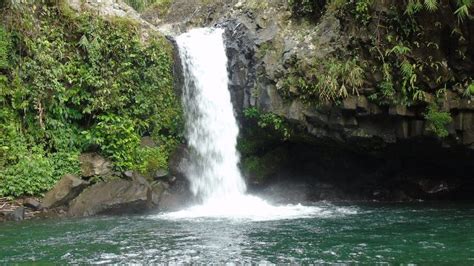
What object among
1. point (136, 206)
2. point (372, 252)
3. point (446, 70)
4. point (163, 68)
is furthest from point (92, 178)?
point (446, 70)

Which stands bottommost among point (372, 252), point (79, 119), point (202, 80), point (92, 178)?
point (372, 252)

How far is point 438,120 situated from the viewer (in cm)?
1227

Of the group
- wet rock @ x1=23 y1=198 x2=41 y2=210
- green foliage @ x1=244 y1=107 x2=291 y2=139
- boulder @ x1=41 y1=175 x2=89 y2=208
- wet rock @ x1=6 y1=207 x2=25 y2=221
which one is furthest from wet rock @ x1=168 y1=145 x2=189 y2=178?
wet rock @ x1=6 y1=207 x2=25 y2=221

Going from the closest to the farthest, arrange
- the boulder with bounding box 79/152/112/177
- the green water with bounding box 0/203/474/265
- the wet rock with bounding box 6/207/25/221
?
the green water with bounding box 0/203/474/265, the wet rock with bounding box 6/207/25/221, the boulder with bounding box 79/152/112/177

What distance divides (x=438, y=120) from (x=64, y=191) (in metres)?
9.52

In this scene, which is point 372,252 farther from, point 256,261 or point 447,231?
point 447,231

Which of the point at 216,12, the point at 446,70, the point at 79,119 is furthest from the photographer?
the point at 216,12

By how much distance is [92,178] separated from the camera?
1321 cm

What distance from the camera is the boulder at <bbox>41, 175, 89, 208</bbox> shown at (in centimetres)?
1238

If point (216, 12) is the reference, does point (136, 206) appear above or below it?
below

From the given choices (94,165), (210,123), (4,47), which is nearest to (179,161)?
(210,123)

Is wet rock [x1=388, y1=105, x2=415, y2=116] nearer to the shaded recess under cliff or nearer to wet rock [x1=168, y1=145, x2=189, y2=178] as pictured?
the shaded recess under cliff

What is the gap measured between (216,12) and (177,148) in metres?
5.81

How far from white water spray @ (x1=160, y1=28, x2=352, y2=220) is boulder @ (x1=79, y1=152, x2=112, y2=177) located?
2359mm
